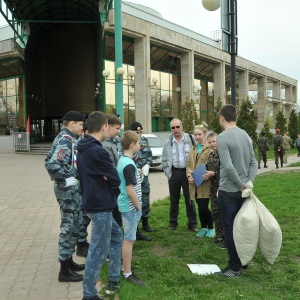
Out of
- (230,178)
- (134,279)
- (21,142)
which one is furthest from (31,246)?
(21,142)

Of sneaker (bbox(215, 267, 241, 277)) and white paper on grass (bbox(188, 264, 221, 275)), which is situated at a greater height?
sneaker (bbox(215, 267, 241, 277))

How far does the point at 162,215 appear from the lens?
806 centimetres

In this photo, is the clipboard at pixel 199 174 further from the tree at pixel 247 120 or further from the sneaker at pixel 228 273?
the tree at pixel 247 120

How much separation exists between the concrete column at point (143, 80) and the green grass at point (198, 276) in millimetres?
22652

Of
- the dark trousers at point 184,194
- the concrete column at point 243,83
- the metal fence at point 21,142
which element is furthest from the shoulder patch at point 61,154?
the concrete column at point 243,83

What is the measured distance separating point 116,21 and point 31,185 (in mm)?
7091

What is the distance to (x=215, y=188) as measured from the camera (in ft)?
20.0

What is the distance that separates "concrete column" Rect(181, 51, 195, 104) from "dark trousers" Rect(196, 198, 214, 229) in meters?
29.3

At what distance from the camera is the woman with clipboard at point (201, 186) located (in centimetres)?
622

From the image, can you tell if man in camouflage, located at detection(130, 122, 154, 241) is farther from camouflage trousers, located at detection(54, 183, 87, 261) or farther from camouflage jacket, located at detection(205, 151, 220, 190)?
camouflage trousers, located at detection(54, 183, 87, 261)

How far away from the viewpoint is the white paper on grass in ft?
15.4

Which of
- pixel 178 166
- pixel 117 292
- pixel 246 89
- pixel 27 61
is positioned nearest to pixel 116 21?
pixel 178 166

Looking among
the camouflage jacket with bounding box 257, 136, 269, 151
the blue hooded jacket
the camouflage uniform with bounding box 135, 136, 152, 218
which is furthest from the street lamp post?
the camouflage jacket with bounding box 257, 136, 269, 151

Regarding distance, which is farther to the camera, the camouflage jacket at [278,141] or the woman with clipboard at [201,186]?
the camouflage jacket at [278,141]
